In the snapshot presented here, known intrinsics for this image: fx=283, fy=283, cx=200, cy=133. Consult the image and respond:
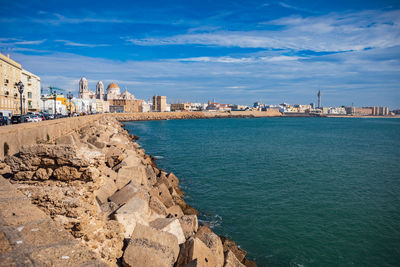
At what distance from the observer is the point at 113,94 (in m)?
140

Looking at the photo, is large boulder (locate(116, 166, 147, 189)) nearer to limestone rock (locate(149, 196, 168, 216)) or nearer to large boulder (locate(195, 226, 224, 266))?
limestone rock (locate(149, 196, 168, 216))

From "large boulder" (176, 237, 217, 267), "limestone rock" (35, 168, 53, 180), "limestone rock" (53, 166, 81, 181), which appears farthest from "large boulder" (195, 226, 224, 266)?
"limestone rock" (35, 168, 53, 180)

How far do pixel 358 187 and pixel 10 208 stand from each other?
14784 mm

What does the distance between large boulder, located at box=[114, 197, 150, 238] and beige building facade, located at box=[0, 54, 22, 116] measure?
33.4 meters

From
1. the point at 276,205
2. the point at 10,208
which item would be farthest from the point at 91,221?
the point at 276,205

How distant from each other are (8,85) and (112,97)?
103729 mm

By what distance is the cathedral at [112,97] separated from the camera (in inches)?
4828

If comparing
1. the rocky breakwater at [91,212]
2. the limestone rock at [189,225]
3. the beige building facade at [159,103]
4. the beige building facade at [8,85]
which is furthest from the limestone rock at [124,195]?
the beige building facade at [159,103]

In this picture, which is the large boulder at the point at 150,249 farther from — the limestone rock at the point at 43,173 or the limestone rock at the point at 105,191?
the limestone rock at the point at 105,191

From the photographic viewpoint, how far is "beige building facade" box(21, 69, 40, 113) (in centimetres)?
4425

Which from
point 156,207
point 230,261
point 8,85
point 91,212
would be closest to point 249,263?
point 230,261

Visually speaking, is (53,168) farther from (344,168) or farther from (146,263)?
(344,168)

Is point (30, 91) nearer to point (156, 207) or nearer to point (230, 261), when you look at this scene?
point (156, 207)

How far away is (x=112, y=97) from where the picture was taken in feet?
453
